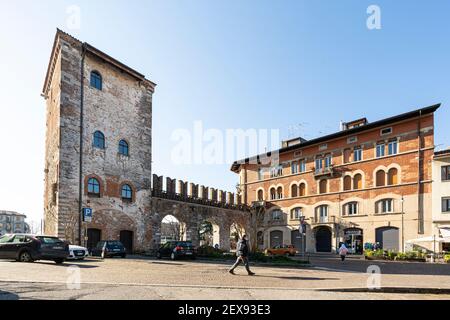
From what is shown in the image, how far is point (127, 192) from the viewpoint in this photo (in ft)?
88.8

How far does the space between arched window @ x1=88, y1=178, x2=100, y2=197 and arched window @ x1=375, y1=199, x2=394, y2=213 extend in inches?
1029

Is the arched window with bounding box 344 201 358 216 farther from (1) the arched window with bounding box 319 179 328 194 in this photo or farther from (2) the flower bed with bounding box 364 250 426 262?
(2) the flower bed with bounding box 364 250 426 262

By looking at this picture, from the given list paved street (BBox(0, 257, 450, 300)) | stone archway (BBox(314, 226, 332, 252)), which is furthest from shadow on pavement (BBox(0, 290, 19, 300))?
stone archway (BBox(314, 226, 332, 252))

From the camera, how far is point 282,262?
17719 mm

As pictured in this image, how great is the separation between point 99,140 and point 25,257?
12.1 metres

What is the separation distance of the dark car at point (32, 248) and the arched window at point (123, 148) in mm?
12497

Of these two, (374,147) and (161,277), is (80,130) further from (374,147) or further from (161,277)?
(374,147)

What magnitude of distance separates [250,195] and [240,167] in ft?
14.7

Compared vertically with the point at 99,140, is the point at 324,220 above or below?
below

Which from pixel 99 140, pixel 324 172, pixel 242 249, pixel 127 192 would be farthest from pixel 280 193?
pixel 242 249

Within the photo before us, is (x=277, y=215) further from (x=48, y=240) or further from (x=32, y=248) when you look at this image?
(x=32, y=248)
